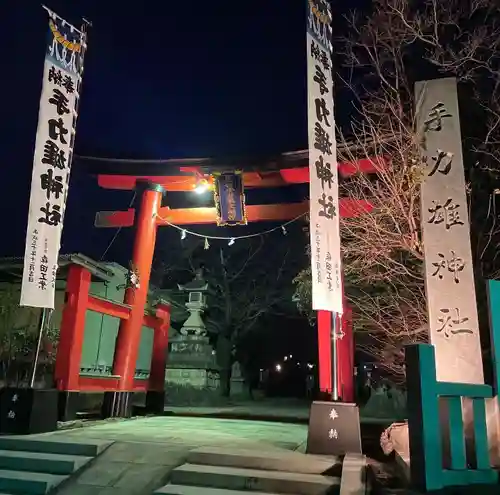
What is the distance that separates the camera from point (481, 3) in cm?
748

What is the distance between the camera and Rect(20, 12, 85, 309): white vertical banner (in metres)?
7.92

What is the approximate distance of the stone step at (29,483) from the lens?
5508 mm

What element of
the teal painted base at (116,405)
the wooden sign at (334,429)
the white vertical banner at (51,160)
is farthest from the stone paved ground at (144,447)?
the white vertical banner at (51,160)

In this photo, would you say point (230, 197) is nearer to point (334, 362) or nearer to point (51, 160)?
point (51, 160)

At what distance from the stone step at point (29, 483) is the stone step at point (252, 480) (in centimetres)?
143

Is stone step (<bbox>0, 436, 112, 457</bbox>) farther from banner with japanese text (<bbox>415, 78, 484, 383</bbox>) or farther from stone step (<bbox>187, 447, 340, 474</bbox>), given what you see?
banner with japanese text (<bbox>415, 78, 484, 383</bbox>)

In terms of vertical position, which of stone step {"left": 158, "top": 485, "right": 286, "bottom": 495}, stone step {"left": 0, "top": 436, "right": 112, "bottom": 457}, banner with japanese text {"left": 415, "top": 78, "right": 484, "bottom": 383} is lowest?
stone step {"left": 158, "top": 485, "right": 286, "bottom": 495}

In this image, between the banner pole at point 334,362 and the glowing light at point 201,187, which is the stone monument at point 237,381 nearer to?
the glowing light at point 201,187

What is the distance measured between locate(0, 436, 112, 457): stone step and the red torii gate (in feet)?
13.9

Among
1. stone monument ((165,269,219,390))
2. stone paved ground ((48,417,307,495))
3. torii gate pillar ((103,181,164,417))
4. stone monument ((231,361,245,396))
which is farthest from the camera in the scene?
stone monument ((231,361,245,396))

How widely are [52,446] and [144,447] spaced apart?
4.26 feet

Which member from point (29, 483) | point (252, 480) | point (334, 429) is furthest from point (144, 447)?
point (334, 429)

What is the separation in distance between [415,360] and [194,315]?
16.6 m

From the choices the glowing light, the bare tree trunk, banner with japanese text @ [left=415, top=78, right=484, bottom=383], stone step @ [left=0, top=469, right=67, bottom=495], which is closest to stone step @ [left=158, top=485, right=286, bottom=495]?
stone step @ [left=0, top=469, right=67, bottom=495]
